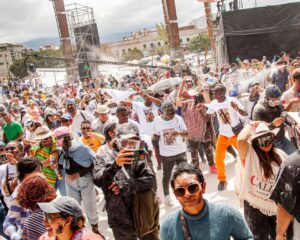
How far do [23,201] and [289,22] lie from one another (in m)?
19.1

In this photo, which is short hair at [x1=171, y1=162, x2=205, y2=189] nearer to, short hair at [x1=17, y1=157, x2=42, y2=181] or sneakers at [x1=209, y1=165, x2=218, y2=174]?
short hair at [x1=17, y1=157, x2=42, y2=181]

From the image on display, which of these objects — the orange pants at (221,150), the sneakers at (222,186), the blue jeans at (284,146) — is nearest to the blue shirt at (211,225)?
the blue jeans at (284,146)

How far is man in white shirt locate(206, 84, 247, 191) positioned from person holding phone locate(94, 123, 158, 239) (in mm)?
2513

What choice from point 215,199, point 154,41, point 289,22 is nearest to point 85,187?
point 215,199

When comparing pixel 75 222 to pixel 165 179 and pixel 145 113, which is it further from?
pixel 145 113

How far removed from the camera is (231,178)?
6.05 metres

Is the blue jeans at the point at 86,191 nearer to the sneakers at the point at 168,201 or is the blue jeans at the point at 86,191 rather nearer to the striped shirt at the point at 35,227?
the sneakers at the point at 168,201

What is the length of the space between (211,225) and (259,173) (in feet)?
3.44

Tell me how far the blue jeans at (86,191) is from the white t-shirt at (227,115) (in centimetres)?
233

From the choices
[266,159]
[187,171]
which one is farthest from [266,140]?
[187,171]

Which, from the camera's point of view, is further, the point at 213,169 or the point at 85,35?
the point at 85,35

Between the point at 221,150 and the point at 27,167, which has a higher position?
the point at 27,167

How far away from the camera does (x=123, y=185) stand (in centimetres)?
307

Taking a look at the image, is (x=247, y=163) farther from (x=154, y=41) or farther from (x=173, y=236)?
(x=154, y=41)
